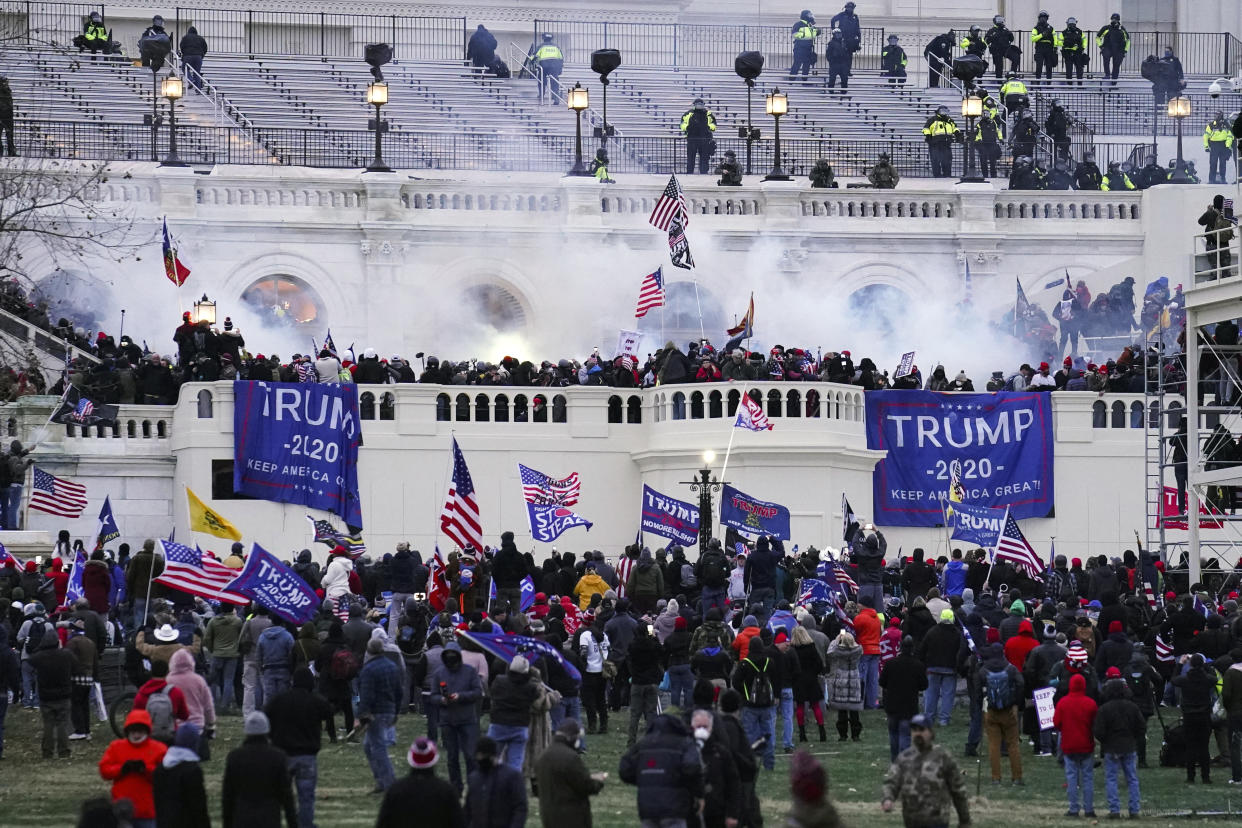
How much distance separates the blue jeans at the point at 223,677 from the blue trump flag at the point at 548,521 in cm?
729

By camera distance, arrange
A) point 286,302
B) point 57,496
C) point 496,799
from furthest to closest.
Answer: point 286,302 < point 57,496 < point 496,799

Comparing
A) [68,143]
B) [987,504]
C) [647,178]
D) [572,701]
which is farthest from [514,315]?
[572,701]

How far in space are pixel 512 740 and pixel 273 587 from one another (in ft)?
14.4

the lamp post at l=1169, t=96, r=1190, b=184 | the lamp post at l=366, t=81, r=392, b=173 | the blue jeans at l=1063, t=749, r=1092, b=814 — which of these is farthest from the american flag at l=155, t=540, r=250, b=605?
the lamp post at l=1169, t=96, r=1190, b=184

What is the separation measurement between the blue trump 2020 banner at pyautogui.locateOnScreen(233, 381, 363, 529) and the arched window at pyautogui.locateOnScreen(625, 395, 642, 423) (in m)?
4.38

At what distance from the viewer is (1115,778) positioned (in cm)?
2550

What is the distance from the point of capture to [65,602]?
33219 mm

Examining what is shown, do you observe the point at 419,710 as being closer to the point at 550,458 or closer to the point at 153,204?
the point at 550,458

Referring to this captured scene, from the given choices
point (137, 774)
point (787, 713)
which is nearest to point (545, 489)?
point (787, 713)

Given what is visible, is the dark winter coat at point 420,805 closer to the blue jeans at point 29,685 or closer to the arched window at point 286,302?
the blue jeans at point 29,685

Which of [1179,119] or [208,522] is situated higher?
[1179,119]

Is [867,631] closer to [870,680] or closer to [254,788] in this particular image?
[870,680]

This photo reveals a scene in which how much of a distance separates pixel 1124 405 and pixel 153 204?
17855mm

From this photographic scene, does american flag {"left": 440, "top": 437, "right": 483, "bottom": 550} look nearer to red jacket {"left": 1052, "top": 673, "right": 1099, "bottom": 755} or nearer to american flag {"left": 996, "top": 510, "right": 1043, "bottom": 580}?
american flag {"left": 996, "top": 510, "right": 1043, "bottom": 580}
